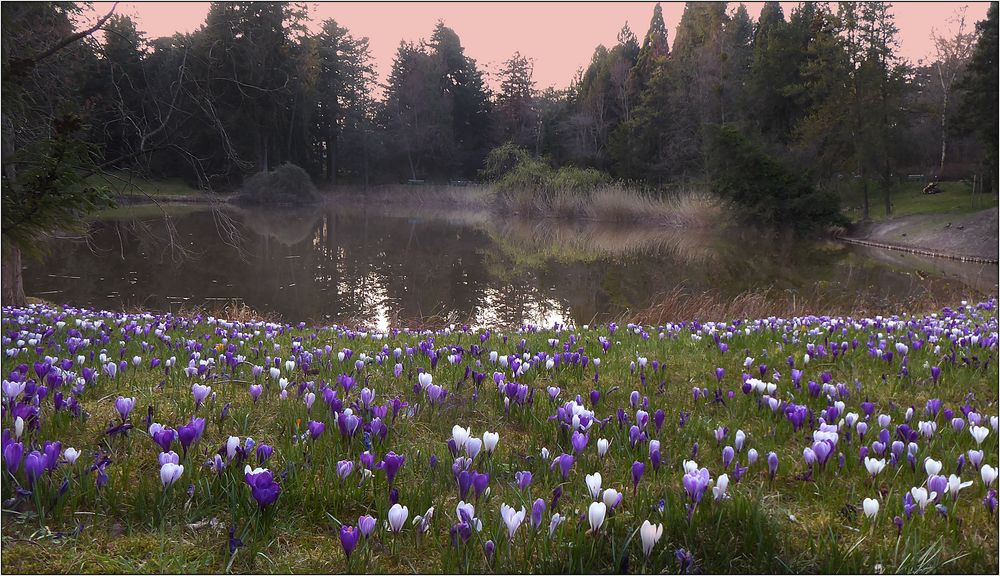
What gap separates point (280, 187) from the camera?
46188 mm

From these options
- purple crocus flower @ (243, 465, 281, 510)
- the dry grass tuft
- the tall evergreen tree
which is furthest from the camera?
the tall evergreen tree

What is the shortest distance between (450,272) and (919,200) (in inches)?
1199

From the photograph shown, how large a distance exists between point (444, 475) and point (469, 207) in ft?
128

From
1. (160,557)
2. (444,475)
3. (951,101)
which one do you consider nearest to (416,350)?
(444,475)

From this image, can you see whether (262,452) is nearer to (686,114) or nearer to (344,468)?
(344,468)

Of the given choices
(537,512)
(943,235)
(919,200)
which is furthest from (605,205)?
(537,512)

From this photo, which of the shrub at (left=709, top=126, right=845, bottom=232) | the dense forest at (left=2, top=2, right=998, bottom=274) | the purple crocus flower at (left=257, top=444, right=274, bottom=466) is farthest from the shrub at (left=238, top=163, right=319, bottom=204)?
the purple crocus flower at (left=257, top=444, right=274, bottom=466)

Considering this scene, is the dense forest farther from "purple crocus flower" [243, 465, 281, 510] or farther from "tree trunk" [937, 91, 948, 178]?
"purple crocus flower" [243, 465, 281, 510]

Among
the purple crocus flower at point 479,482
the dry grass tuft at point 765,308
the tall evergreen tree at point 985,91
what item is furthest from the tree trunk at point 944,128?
the purple crocus flower at point 479,482

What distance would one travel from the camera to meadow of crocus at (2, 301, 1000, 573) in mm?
2055

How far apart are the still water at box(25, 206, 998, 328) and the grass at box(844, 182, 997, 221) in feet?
30.5

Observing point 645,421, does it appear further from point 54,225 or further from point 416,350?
point 54,225

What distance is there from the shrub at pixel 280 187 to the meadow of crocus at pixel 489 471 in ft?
142

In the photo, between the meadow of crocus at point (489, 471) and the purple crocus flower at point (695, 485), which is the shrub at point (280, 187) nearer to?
the meadow of crocus at point (489, 471)
